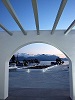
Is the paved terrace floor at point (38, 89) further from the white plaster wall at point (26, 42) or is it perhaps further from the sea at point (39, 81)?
the white plaster wall at point (26, 42)

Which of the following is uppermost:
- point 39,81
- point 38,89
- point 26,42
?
point 26,42

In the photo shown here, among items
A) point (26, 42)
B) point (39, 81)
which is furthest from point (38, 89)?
point (39, 81)

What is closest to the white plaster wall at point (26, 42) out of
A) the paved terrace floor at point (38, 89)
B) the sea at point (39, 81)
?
the paved terrace floor at point (38, 89)

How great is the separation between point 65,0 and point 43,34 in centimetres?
441

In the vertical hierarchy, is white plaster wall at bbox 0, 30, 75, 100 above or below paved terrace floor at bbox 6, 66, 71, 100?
above

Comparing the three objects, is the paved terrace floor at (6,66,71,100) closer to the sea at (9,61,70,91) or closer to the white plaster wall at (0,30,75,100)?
the sea at (9,61,70,91)

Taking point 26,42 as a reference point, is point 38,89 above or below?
below

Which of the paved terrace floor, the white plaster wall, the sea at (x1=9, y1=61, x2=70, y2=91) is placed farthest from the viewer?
the sea at (x1=9, y1=61, x2=70, y2=91)

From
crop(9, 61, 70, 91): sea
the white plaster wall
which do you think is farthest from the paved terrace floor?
the white plaster wall

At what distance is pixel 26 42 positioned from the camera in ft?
28.4

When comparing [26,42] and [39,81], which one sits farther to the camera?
[39,81]

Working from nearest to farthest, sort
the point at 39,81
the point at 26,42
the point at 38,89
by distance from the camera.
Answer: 1. the point at 26,42
2. the point at 38,89
3. the point at 39,81

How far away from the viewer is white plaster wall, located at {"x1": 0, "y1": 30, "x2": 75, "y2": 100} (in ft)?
27.9

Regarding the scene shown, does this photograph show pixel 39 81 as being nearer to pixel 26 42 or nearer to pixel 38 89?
pixel 38 89
